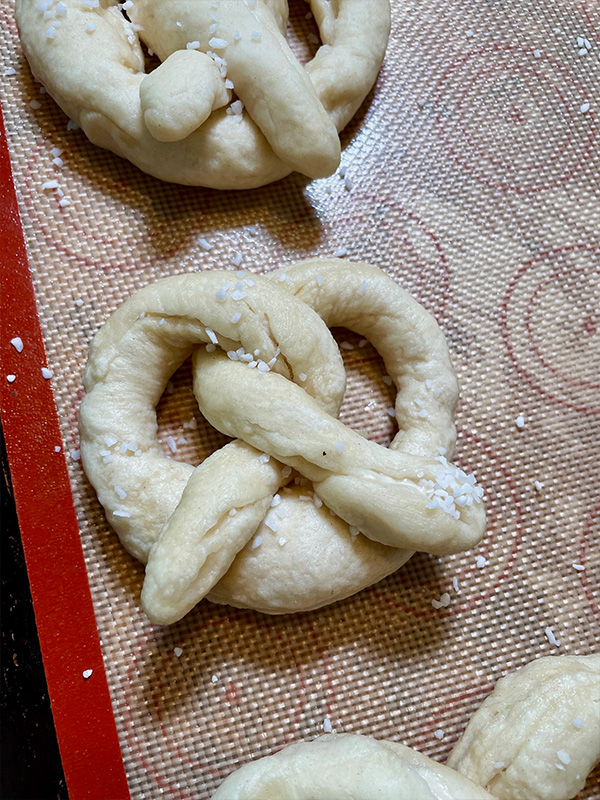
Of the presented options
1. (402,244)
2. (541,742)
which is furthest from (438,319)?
(541,742)

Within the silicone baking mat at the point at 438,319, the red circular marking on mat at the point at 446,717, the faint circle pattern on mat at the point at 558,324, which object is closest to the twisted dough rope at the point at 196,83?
the silicone baking mat at the point at 438,319

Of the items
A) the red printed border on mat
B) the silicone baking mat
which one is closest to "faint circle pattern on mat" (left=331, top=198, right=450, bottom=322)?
the silicone baking mat

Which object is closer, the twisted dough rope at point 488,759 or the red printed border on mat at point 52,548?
the twisted dough rope at point 488,759

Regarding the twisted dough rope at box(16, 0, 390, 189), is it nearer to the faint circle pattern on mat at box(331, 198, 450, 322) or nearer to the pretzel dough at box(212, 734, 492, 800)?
the faint circle pattern on mat at box(331, 198, 450, 322)

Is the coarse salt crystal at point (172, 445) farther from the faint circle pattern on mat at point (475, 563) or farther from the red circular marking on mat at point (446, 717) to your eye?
the red circular marking on mat at point (446, 717)

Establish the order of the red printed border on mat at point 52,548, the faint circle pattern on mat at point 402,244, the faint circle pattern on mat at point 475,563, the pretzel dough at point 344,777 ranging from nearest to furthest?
the pretzel dough at point 344,777 < the red printed border on mat at point 52,548 < the faint circle pattern on mat at point 475,563 < the faint circle pattern on mat at point 402,244

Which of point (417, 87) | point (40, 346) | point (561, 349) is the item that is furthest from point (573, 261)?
point (40, 346)
